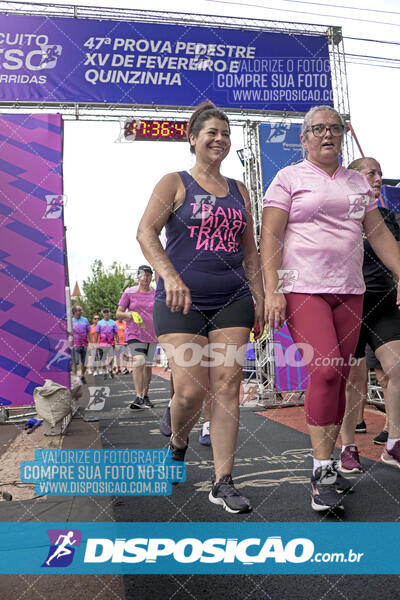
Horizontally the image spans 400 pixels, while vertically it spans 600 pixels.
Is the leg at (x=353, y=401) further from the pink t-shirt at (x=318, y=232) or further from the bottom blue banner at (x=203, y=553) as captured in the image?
the bottom blue banner at (x=203, y=553)

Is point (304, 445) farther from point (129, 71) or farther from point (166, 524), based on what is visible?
point (129, 71)

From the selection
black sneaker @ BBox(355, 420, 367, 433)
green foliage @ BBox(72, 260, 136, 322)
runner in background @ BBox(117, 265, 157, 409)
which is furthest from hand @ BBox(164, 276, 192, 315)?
green foliage @ BBox(72, 260, 136, 322)

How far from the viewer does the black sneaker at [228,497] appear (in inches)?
92.0

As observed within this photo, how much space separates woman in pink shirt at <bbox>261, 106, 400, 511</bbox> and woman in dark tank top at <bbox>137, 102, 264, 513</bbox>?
0.15 m

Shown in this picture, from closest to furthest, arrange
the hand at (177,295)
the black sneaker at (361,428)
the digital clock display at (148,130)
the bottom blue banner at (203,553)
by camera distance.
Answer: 1. the bottom blue banner at (203,553)
2. the hand at (177,295)
3. the black sneaker at (361,428)
4. the digital clock display at (148,130)

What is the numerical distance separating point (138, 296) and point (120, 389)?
380 centimetres

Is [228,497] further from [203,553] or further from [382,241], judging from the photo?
[382,241]

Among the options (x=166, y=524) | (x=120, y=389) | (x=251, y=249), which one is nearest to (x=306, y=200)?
(x=251, y=249)

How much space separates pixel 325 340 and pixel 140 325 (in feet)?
14.9

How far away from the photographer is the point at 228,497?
2377mm

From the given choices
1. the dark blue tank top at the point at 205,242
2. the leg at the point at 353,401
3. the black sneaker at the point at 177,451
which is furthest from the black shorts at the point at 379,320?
the black sneaker at the point at 177,451

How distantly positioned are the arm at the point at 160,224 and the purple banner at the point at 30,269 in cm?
343

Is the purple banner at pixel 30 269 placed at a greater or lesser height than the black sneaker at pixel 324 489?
greater

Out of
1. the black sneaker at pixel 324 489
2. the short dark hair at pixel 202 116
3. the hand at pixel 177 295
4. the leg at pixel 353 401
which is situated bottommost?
the black sneaker at pixel 324 489
